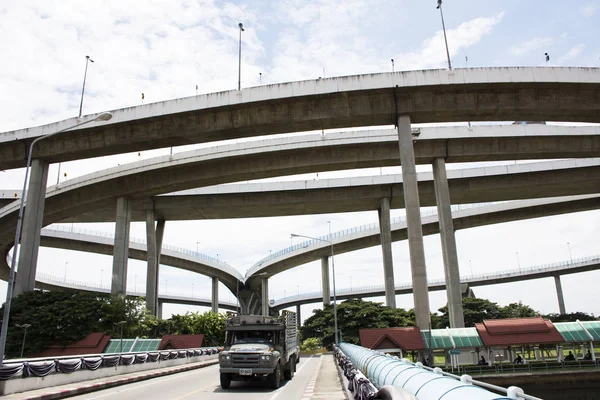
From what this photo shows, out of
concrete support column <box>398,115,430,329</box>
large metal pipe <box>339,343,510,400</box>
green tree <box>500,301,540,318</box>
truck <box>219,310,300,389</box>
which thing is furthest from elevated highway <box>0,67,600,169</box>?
green tree <box>500,301,540,318</box>

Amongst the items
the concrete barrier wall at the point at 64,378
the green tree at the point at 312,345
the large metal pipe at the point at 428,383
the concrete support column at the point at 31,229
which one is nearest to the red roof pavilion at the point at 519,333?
the concrete barrier wall at the point at 64,378

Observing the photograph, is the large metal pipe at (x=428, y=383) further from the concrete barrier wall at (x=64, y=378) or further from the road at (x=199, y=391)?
the concrete barrier wall at (x=64, y=378)

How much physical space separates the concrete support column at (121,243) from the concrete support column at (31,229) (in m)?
9.24

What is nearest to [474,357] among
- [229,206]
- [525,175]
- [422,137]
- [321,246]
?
[422,137]

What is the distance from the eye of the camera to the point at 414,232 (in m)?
32.1

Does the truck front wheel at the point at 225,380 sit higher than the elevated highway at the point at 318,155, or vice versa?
the elevated highway at the point at 318,155


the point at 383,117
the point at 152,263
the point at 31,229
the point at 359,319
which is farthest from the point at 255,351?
the point at 152,263

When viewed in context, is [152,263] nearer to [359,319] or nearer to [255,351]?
[359,319]

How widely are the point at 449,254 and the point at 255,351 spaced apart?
27.6 meters

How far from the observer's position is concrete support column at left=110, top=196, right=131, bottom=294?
4662cm

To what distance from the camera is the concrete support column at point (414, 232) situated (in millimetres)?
31266

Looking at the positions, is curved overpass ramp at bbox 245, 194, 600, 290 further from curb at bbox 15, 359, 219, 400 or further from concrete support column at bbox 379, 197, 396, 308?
curb at bbox 15, 359, 219, 400

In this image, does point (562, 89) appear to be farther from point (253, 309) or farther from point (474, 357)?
point (253, 309)

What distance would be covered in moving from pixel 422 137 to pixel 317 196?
1597 centimetres
